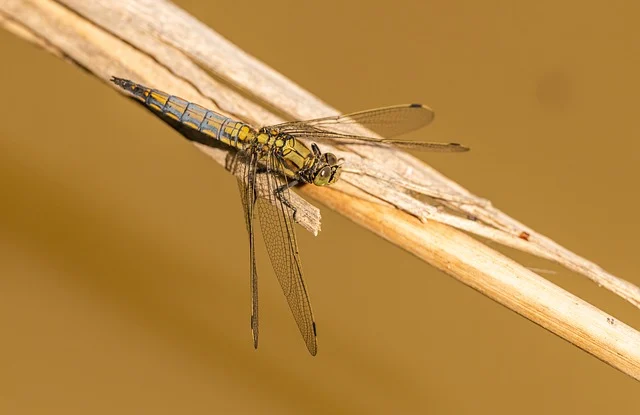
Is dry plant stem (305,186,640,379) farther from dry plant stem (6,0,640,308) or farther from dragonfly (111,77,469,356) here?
dragonfly (111,77,469,356)

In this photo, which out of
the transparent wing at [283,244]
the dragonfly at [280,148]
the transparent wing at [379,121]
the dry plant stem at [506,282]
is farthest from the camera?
the transparent wing at [379,121]

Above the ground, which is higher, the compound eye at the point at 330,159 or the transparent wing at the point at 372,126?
the transparent wing at the point at 372,126

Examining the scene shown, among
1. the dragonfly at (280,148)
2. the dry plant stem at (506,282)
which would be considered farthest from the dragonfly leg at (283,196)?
the dry plant stem at (506,282)

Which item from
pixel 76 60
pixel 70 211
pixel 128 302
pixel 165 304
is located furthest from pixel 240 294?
pixel 76 60

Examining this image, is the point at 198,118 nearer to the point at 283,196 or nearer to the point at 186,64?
the point at 186,64

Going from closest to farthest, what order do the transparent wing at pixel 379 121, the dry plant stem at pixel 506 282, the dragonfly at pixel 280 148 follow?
the dry plant stem at pixel 506 282 → the dragonfly at pixel 280 148 → the transparent wing at pixel 379 121

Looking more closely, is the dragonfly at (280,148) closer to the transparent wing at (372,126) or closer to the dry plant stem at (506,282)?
the transparent wing at (372,126)

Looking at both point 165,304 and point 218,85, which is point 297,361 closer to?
point 165,304
